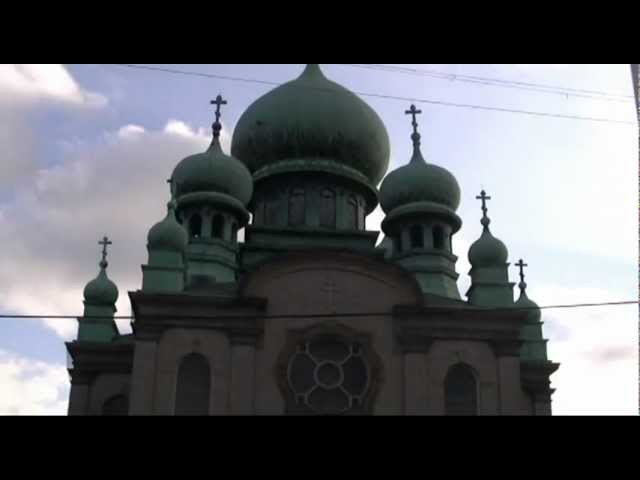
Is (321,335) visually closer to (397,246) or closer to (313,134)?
A: (397,246)

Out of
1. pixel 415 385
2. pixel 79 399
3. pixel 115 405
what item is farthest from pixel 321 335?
pixel 79 399

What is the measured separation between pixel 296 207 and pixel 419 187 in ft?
12.1

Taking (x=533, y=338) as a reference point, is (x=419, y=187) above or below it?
above

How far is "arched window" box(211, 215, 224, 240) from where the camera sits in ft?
80.3

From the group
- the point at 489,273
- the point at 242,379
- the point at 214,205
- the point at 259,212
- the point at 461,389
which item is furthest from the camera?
the point at 259,212

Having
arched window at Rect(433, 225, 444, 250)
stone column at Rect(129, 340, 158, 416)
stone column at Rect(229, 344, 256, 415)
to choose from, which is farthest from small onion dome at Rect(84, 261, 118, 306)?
arched window at Rect(433, 225, 444, 250)

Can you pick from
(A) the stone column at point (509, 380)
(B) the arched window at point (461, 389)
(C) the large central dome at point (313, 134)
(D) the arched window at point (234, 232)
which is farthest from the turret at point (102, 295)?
(A) the stone column at point (509, 380)

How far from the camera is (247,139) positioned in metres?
27.3

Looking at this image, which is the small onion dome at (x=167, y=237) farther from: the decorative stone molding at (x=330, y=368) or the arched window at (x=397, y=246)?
the arched window at (x=397, y=246)

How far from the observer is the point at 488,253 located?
2161 centimetres

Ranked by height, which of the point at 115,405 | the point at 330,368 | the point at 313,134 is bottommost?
the point at 115,405

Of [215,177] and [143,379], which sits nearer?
[143,379]
